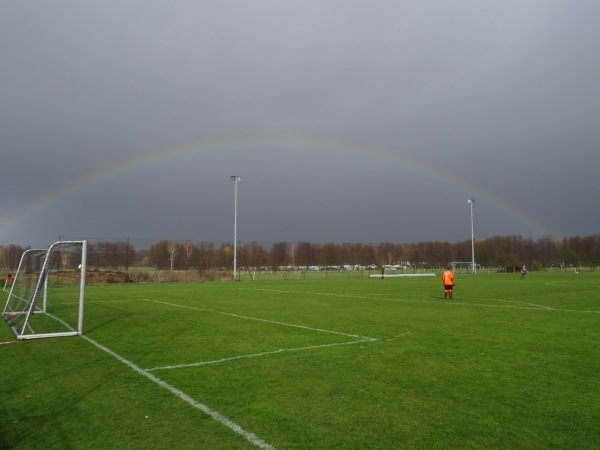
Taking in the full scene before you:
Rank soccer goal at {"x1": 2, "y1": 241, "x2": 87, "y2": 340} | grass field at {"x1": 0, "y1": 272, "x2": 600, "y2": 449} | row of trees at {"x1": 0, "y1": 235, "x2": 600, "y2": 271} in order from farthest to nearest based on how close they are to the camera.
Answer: row of trees at {"x1": 0, "y1": 235, "x2": 600, "y2": 271} → soccer goal at {"x1": 2, "y1": 241, "x2": 87, "y2": 340} → grass field at {"x1": 0, "y1": 272, "x2": 600, "y2": 449}

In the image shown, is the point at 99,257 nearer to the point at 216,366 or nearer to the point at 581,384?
the point at 216,366

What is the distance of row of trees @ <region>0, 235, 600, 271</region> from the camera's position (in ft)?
150

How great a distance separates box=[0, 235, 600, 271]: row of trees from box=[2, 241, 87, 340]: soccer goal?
2272 cm

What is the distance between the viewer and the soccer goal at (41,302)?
1277 centimetres

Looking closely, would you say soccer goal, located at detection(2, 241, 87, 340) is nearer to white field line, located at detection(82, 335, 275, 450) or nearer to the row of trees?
white field line, located at detection(82, 335, 275, 450)

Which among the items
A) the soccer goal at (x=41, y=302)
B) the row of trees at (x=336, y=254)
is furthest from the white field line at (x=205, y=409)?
the row of trees at (x=336, y=254)

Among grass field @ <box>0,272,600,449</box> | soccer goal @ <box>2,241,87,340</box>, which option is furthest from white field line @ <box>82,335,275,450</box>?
soccer goal @ <box>2,241,87,340</box>

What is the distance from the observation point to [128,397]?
21.4 feet

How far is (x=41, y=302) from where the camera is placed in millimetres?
18969

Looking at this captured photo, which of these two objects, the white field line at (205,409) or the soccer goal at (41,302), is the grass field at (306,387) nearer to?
the white field line at (205,409)

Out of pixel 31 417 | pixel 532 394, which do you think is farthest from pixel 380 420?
pixel 31 417

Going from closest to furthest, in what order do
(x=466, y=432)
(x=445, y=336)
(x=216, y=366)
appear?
(x=466, y=432)
(x=216, y=366)
(x=445, y=336)

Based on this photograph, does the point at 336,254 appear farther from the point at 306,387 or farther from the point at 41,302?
the point at 306,387

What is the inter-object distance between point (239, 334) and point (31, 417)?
21.3 ft
